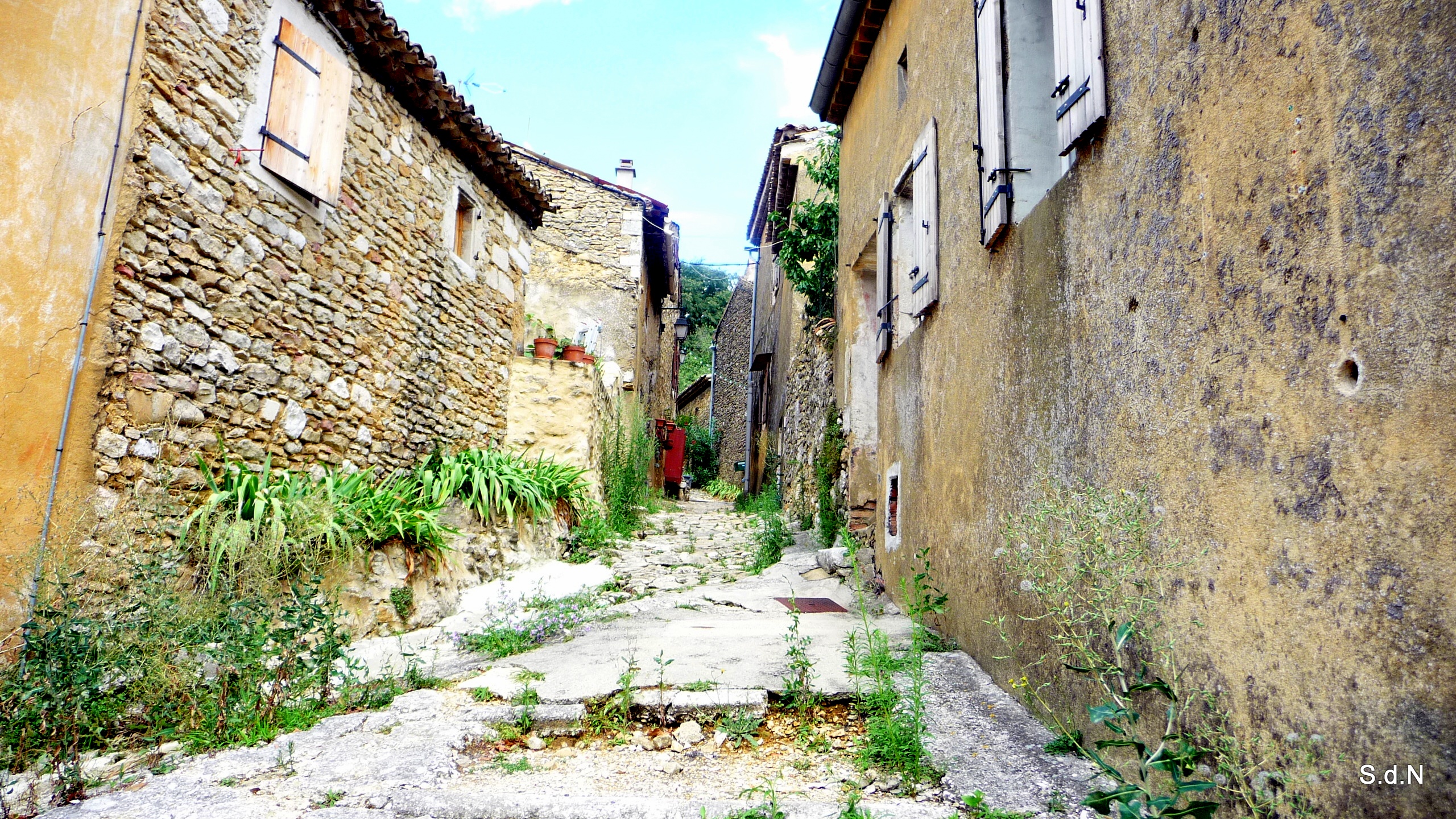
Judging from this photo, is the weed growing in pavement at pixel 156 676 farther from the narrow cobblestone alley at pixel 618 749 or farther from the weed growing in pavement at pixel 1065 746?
the weed growing in pavement at pixel 1065 746

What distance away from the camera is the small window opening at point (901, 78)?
5.45m

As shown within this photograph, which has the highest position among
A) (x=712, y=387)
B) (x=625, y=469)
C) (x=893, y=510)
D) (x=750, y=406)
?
(x=712, y=387)

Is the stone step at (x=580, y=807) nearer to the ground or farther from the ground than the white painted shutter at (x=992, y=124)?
nearer to the ground

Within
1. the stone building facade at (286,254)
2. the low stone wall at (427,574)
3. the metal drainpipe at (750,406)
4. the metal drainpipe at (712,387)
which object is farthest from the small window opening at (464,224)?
the metal drainpipe at (712,387)

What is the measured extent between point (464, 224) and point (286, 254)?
2.87m

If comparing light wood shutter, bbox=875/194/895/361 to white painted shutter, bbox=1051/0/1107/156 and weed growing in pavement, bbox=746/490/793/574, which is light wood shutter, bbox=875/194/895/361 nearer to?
weed growing in pavement, bbox=746/490/793/574

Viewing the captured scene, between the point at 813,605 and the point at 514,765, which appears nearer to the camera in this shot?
the point at 514,765

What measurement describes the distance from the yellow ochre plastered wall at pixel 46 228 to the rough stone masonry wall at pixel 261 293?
0.13m

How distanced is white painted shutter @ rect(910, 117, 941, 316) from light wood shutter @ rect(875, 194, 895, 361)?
69 centimetres

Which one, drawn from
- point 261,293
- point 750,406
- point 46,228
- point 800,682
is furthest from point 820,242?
point 750,406

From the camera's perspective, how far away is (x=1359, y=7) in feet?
4.57

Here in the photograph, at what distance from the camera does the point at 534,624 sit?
4676mm

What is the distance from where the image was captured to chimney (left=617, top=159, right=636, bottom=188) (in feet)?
54.3

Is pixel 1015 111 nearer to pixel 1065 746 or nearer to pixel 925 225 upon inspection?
pixel 925 225
